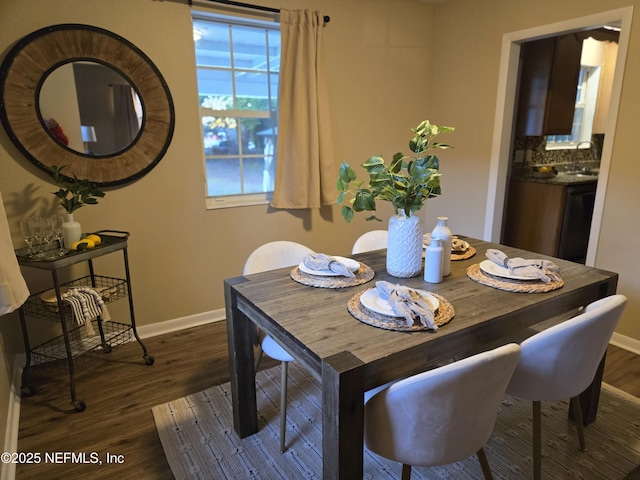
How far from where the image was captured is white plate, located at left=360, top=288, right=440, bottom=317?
1.36 meters

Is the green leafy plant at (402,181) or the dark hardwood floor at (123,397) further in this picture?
the dark hardwood floor at (123,397)

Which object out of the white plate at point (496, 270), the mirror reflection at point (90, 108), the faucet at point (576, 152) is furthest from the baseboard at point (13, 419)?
the faucet at point (576, 152)

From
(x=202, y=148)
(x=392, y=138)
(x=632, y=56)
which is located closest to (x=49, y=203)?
(x=202, y=148)

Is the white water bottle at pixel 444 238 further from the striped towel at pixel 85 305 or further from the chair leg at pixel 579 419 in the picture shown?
the striped towel at pixel 85 305

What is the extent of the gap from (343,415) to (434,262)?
2.52 feet

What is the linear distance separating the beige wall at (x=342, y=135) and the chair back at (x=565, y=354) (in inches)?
59.1

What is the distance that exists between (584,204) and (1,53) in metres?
4.30

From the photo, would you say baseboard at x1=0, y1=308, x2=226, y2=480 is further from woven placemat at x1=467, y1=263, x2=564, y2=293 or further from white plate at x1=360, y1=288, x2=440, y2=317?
woven placemat at x1=467, y1=263, x2=564, y2=293

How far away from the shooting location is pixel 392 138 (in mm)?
3590

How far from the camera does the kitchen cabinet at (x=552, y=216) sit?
11.6ft

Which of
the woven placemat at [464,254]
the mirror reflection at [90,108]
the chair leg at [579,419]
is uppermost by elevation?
the mirror reflection at [90,108]

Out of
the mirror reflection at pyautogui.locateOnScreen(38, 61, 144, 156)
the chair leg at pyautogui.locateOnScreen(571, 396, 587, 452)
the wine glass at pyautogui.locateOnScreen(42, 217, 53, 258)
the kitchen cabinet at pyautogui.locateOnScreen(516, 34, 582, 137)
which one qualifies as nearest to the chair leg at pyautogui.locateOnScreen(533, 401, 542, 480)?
the chair leg at pyautogui.locateOnScreen(571, 396, 587, 452)

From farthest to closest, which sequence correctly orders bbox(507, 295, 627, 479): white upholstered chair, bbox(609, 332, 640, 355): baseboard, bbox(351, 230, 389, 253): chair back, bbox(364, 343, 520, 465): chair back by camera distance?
bbox(609, 332, 640, 355): baseboard < bbox(351, 230, 389, 253): chair back < bbox(507, 295, 627, 479): white upholstered chair < bbox(364, 343, 520, 465): chair back

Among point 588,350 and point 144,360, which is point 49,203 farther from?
point 588,350
